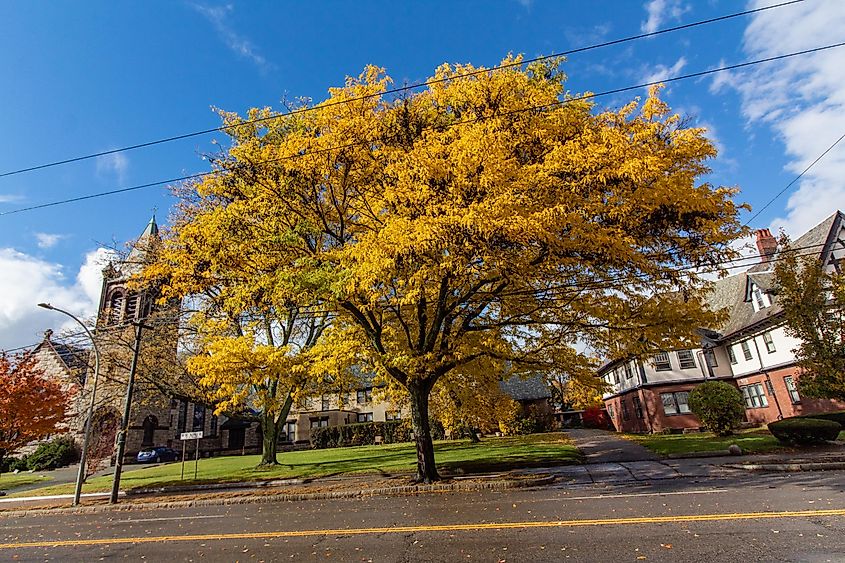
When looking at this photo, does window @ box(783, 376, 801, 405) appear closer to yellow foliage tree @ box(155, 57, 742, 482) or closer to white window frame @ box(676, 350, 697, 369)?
white window frame @ box(676, 350, 697, 369)

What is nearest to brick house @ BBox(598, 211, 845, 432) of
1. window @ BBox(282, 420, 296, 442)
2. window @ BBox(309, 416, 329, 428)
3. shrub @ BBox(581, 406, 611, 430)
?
shrub @ BBox(581, 406, 611, 430)

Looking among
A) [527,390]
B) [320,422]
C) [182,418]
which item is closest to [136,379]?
[182,418]

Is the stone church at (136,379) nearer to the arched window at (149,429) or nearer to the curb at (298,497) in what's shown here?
the arched window at (149,429)

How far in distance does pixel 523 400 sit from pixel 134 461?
32901 mm

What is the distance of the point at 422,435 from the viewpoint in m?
15.0

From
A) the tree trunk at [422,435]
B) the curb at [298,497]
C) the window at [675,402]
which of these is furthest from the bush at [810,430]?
the window at [675,402]

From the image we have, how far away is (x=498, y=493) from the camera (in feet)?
41.4

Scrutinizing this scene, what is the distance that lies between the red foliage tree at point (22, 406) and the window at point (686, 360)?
3680cm

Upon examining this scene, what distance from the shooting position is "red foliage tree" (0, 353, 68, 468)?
22.0 m

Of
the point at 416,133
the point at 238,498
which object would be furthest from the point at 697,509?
the point at 238,498

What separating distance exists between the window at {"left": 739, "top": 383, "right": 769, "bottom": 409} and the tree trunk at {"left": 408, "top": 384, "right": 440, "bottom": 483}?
80.3 feet

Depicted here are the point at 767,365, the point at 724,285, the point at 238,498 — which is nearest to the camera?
the point at 238,498

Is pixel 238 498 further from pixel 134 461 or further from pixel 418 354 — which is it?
pixel 134 461

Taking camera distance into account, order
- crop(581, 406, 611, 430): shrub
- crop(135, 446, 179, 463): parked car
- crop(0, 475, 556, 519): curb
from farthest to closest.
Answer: crop(581, 406, 611, 430): shrub, crop(135, 446, 179, 463): parked car, crop(0, 475, 556, 519): curb
